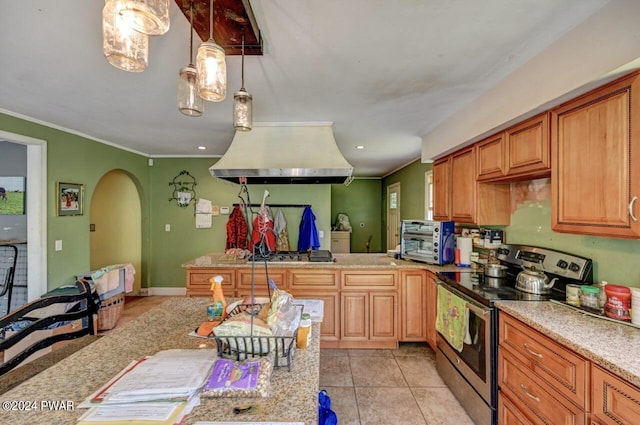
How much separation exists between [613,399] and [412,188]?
4378 millimetres

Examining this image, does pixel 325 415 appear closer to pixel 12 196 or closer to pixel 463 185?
pixel 463 185

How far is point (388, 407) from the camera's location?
2.14m

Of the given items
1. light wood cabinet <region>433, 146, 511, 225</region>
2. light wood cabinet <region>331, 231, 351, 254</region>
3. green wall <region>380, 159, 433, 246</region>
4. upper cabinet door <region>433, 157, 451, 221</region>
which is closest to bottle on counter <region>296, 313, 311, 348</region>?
light wood cabinet <region>433, 146, 511, 225</region>

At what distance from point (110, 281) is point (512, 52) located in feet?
14.6

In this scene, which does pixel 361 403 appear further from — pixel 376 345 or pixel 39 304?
pixel 39 304

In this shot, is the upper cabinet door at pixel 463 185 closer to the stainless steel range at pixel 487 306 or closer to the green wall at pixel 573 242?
the green wall at pixel 573 242

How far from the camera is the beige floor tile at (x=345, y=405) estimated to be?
2003 millimetres

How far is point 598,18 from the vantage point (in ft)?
4.45

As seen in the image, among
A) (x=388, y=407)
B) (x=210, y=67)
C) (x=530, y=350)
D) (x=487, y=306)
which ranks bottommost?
(x=388, y=407)

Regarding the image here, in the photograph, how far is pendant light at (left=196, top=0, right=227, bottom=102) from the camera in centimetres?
105

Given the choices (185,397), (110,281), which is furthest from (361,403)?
(110,281)

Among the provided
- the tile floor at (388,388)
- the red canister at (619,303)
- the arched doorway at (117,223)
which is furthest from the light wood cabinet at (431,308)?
the arched doorway at (117,223)

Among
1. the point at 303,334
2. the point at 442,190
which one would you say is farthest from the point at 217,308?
the point at 442,190

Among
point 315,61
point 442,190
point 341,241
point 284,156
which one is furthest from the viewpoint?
point 341,241
